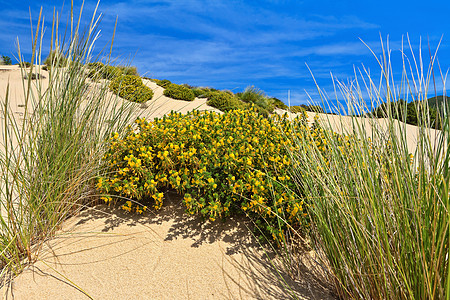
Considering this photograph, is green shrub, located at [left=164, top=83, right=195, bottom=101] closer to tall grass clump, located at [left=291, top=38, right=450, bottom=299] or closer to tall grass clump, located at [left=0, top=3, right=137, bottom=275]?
tall grass clump, located at [left=0, top=3, right=137, bottom=275]

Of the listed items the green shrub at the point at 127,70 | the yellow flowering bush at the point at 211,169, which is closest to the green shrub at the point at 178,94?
the green shrub at the point at 127,70

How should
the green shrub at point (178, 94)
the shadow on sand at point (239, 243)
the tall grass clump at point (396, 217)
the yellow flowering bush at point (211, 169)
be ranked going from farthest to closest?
the green shrub at point (178, 94) → the yellow flowering bush at point (211, 169) → the shadow on sand at point (239, 243) → the tall grass clump at point (396, 217)

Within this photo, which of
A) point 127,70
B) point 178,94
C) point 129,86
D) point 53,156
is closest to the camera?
point 53,156

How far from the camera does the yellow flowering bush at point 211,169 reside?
10.5ft

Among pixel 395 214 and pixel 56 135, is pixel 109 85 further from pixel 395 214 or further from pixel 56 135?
pixel 395 214

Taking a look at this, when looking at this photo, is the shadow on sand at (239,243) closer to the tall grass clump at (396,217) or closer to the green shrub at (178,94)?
the tall grass clump at (396,217)

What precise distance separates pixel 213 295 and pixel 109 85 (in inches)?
108

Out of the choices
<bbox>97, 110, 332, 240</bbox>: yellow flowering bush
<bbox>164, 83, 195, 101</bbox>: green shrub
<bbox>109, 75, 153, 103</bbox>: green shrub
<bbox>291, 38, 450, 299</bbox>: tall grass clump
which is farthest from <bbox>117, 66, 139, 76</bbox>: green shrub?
<bbox>291, 38, 450, 299</bbox>: tall grass clump

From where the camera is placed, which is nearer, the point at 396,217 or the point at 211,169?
the point at 396,217

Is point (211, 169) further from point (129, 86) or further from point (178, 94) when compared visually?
point (178, 94)

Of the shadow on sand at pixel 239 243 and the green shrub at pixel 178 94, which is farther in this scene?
the green shrub at pixel 178 94

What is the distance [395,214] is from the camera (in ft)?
6.58

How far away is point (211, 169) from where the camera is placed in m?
3.58

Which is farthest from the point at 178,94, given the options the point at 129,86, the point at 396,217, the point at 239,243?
the point at 396,217
